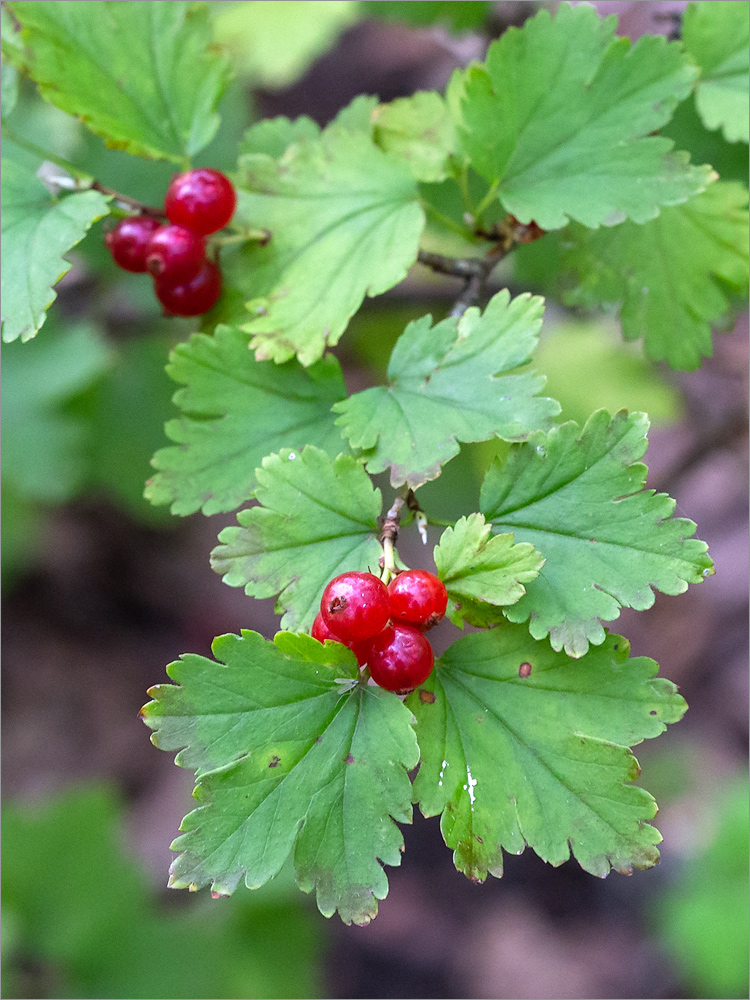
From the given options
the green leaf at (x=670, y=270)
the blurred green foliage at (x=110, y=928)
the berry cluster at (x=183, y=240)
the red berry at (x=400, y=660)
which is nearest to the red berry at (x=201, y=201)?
the berry cluster at (x=183, y=240)

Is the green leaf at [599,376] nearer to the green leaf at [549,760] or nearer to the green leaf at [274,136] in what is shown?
the green leaf at [274,136]

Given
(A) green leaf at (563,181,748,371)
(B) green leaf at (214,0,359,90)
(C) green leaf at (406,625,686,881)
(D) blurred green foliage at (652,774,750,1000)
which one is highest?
(B) green leaf at (214,0,359,90)

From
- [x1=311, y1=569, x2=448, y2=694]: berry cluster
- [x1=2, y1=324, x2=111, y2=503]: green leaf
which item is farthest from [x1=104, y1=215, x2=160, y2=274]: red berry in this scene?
[x1=2, y1=324, x2=111, y2=503]: green leaf

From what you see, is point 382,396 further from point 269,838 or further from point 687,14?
point 687,14

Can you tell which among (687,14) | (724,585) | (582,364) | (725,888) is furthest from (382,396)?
(724,585)

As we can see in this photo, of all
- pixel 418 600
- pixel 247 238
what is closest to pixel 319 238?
pixel 247 238

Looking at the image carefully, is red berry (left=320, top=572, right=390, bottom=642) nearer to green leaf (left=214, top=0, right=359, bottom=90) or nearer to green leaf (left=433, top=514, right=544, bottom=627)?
green leaf (left=433, top=514, right=544, bottom=627)
